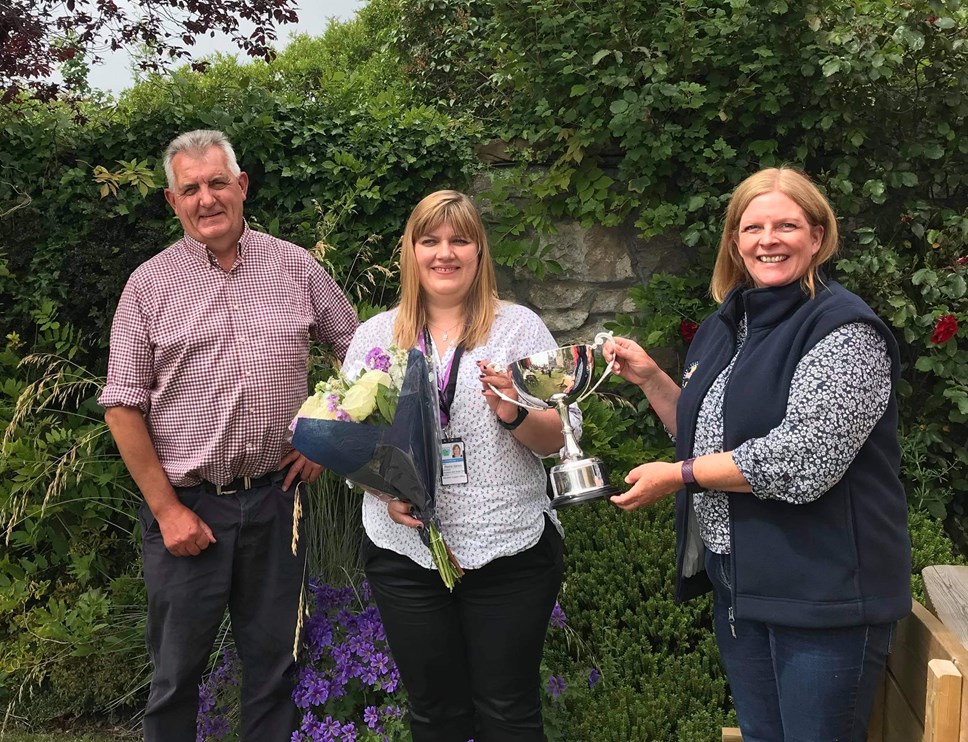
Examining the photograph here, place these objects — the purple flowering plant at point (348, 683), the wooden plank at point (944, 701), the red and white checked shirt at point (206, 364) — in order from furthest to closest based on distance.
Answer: the purple flowering plant at point (348, 683), the red and white checked shirt at point (206, 364), the wooden plank at point (944, 701)

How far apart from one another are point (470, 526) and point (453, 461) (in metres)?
0.18

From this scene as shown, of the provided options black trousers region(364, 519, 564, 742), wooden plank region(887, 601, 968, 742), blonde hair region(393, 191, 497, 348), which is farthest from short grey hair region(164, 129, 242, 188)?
wooden plank region(887, 601, 968, 742)

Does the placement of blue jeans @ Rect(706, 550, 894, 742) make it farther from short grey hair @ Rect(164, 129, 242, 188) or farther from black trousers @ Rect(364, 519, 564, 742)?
short grey hair @ Rect(164, 129, 242, 188)

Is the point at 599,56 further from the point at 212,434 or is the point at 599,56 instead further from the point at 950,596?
the point at 950,596

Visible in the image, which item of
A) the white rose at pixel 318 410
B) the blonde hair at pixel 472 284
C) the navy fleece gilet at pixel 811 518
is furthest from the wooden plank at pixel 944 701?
the white rose at pixel 318 410

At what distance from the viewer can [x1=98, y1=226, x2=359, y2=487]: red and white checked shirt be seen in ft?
9.04

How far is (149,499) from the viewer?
2.77 meters

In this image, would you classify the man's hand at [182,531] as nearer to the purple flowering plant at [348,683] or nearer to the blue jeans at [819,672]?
the purple flowering plant at [348,683]

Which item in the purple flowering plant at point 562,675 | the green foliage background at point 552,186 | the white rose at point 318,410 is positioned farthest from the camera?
the green foliage background at point 552,186

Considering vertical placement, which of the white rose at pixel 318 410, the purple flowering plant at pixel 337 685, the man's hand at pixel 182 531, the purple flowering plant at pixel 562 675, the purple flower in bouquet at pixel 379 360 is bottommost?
the purple flowering plant at pixel 562 675

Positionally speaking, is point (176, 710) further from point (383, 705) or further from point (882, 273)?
point (882, 273)

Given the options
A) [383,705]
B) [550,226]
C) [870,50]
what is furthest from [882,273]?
[383,705]

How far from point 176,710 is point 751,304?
2.20m

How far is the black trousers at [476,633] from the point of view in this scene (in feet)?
7.86
